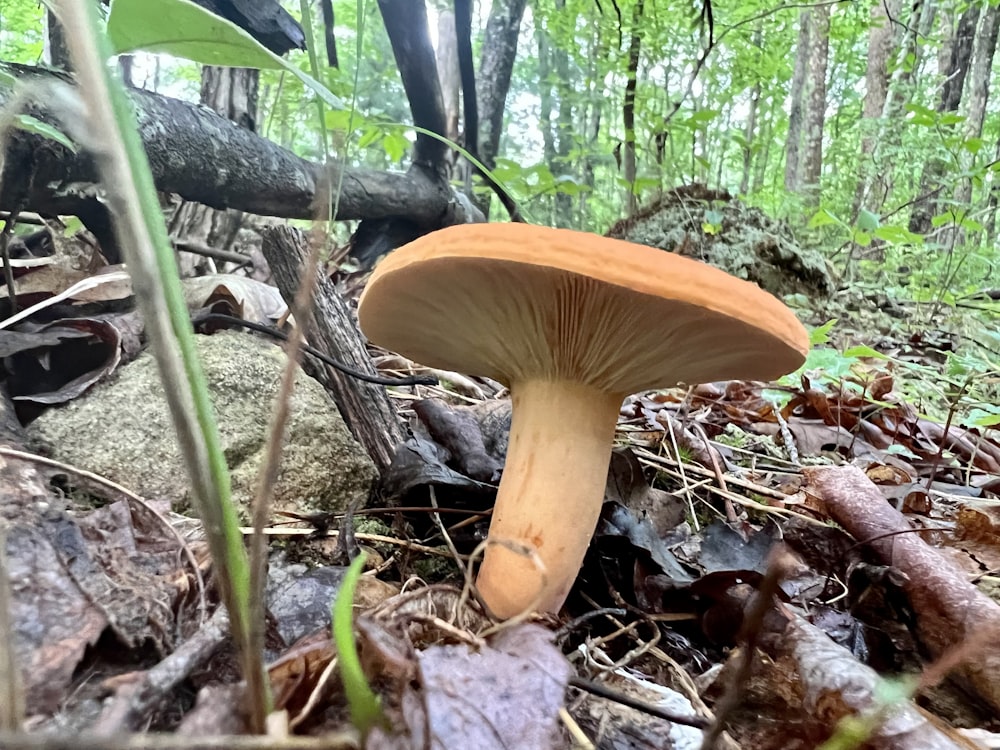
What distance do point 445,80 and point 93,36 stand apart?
8615 mm

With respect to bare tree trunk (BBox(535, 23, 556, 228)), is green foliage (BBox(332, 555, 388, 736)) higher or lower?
lower

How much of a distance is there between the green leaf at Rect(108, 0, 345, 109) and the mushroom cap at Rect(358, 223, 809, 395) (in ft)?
1.11

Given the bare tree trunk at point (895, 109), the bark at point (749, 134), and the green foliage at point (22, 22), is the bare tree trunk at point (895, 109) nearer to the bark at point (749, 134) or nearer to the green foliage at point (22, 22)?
the bark at point (749, 134)

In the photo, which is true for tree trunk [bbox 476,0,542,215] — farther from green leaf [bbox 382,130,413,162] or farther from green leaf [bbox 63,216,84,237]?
green leaf [bbox 63,216,84,237]

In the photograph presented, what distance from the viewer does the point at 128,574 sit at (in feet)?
3.34

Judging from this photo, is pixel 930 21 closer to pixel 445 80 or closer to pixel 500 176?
pixel 445 80

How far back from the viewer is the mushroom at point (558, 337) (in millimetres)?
1040

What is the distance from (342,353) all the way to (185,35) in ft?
3.24

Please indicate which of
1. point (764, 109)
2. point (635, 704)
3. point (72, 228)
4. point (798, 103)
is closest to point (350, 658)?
point (635, 704)

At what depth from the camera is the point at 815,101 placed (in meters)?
13.1

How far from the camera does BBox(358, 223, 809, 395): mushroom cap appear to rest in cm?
103

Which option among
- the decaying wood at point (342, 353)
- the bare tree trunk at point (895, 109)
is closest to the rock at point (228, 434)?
the decaying wood at point (342, 353)

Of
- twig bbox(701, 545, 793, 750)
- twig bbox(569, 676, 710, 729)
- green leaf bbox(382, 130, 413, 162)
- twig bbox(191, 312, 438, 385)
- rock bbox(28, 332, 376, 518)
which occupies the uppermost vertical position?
Answer: green leaf bbox(382, 130, 413, 162)

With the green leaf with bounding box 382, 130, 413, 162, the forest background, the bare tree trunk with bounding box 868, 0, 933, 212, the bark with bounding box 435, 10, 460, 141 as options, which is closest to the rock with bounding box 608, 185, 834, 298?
the forest background
